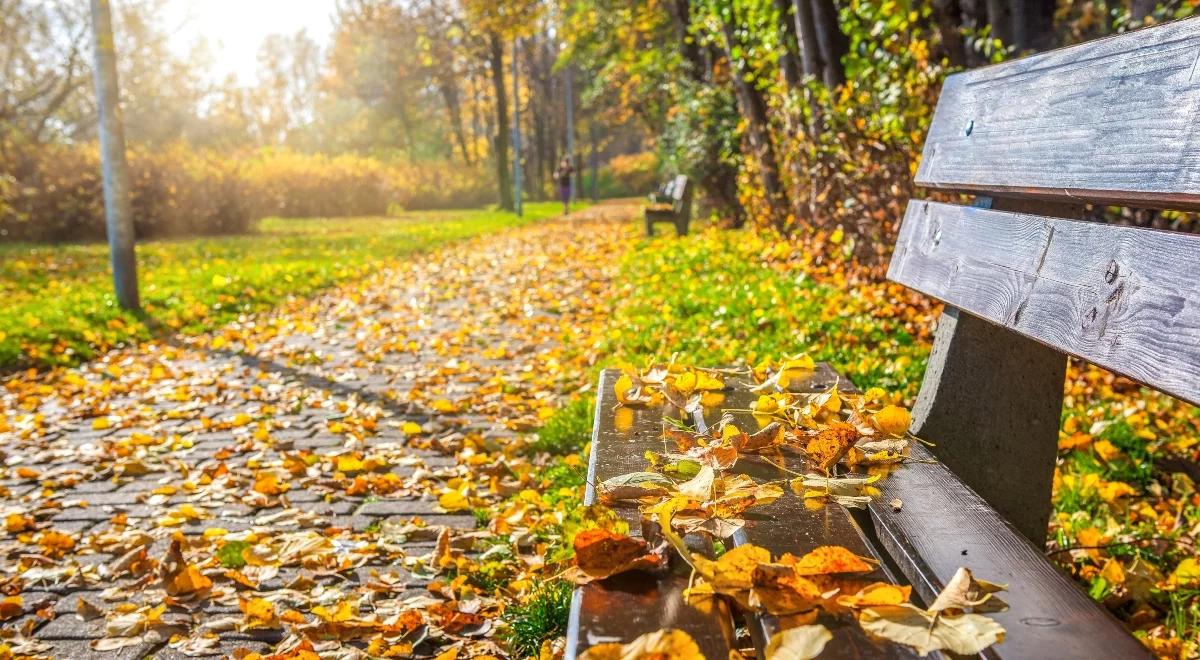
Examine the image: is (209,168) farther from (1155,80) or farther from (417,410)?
(1155,80)

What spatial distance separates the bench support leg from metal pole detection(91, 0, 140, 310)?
25.8 feet

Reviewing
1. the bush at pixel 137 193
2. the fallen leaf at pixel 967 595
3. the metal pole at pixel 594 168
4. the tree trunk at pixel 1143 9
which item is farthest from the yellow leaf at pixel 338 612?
the metal pole at pixel 594 168

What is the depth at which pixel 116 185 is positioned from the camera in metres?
8.20

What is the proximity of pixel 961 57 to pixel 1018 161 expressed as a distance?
6.22 metres

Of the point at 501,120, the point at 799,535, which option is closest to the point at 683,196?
the point at 799,535

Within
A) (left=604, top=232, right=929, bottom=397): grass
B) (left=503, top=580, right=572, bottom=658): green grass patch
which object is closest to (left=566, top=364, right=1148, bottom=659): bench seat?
(left=503, top=580, right=572, bottom=658): green grass patch

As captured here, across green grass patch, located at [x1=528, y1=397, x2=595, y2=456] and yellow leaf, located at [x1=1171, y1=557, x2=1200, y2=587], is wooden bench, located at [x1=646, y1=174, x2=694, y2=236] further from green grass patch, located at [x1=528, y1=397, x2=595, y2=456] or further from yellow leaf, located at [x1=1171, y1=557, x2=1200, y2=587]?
yellow leaf, located at [x1=1171, y1=557, x2=1200, y2=587]

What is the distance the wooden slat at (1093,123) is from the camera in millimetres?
1393

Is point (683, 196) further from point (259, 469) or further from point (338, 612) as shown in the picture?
point (338, 612)

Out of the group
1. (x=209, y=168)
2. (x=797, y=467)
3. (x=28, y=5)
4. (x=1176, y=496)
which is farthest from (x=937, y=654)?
(x=28, y=5)

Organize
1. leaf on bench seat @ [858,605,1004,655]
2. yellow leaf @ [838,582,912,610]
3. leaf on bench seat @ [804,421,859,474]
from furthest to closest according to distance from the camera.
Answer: leaf on bench seat @ [804,421,859,474], yellow leaf @ [838,582,912,610], leaf on bench seat @ [858,605,1004,655]

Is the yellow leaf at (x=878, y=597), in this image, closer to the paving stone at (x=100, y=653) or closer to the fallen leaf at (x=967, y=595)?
the fallen leaf at (x=967, y=595)

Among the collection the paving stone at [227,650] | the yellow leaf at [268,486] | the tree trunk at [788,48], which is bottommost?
the paving stone at [227,650]

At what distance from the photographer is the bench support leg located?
2.16 m
